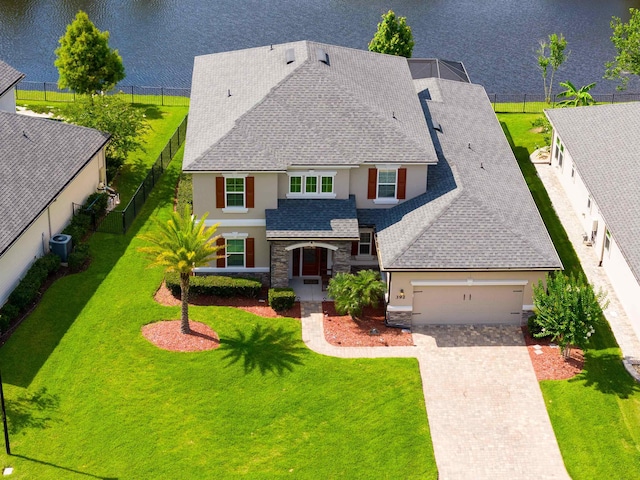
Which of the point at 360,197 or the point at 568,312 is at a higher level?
the point at 360,197

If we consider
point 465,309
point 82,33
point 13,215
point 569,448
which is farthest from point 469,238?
point 82,33

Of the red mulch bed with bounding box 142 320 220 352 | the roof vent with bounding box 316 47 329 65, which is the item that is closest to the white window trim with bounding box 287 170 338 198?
the roof vent with bounding box 316 47 329 65

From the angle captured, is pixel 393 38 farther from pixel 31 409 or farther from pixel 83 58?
pixel 31 409

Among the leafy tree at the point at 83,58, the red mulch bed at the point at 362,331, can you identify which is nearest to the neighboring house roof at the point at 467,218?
the red mulch bed at the point at 362,331

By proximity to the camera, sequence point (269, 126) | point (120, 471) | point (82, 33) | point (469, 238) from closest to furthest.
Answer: point (120, 471) < point (469, 238) < point (269, 126) < point (82, 33)

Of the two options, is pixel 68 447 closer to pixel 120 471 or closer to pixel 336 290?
pixel 120 471

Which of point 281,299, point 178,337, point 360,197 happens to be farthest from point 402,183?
point 178,337
